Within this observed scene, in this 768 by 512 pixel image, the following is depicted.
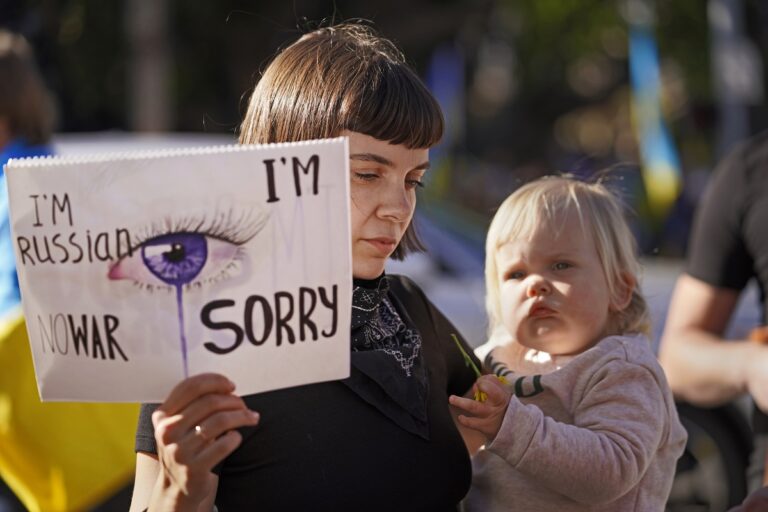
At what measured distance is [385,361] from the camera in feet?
6.47

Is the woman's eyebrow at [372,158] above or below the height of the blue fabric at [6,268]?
above

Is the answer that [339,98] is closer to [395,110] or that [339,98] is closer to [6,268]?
[395,110]

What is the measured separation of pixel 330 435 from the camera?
1.88m

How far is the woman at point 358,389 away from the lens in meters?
1.86

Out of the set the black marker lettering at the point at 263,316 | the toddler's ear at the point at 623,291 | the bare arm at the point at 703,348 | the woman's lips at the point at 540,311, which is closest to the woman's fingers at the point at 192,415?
the black marker lettering at the point at 263,316

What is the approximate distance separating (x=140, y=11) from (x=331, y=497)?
968 cm

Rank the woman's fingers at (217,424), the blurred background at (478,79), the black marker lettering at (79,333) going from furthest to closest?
the blurred background at (478,79) < the black marker lettering at (79,333) < the woman's fingers at (217,424)

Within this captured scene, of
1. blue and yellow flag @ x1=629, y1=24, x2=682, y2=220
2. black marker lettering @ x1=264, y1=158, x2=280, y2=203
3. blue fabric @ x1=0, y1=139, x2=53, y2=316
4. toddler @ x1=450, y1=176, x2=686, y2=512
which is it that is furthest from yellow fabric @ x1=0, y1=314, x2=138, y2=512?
blue and yellow flag @ x1=629, y1=24, x2=682, y2=220

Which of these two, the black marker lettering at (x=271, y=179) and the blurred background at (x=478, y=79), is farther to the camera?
the blurred background at (x=478, y=79)

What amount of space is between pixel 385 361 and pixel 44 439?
1649 millimetres

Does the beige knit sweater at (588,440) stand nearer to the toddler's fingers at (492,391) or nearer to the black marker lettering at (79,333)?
the toddler's fingers at (492,391)

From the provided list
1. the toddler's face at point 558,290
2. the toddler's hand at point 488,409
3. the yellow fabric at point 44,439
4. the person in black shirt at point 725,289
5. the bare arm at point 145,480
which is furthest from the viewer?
the yellow fabric at point 44,439

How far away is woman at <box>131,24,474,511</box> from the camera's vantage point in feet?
6.09

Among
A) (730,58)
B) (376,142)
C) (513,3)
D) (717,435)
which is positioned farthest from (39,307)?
(513,3)
